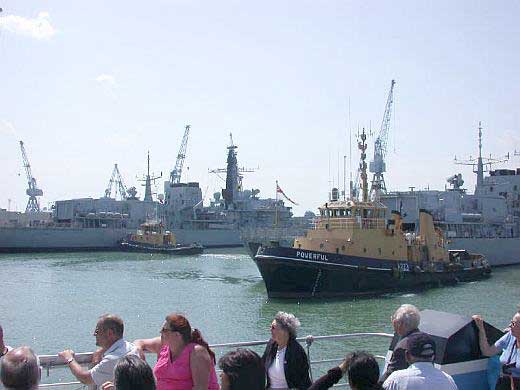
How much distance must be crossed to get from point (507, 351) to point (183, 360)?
289cm

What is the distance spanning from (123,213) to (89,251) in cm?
1967

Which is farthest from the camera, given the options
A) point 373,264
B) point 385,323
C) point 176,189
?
point 176,189

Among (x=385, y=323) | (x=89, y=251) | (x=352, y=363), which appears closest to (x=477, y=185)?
(x=89, y=251)

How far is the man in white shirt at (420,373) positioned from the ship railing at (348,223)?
26.3m

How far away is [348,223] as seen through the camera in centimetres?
3052

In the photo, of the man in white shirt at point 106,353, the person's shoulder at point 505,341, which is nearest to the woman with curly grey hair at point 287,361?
the man in white shirt at point 106,353

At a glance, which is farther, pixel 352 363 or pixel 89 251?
pixel 89 251

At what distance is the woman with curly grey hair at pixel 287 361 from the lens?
16.2 feet

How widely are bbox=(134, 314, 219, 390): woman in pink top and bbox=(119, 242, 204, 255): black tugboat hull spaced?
68.4 meters

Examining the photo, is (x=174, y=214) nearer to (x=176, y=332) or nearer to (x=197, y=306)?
(x=197, y=306)

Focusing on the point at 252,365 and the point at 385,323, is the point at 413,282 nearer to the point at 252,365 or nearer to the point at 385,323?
the point at 385,323

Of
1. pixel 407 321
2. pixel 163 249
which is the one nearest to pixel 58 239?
pixel 163 249

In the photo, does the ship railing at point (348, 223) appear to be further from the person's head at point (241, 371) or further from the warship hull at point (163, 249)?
the warship hull at point (163, 249)

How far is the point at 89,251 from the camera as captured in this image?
79188 mm
